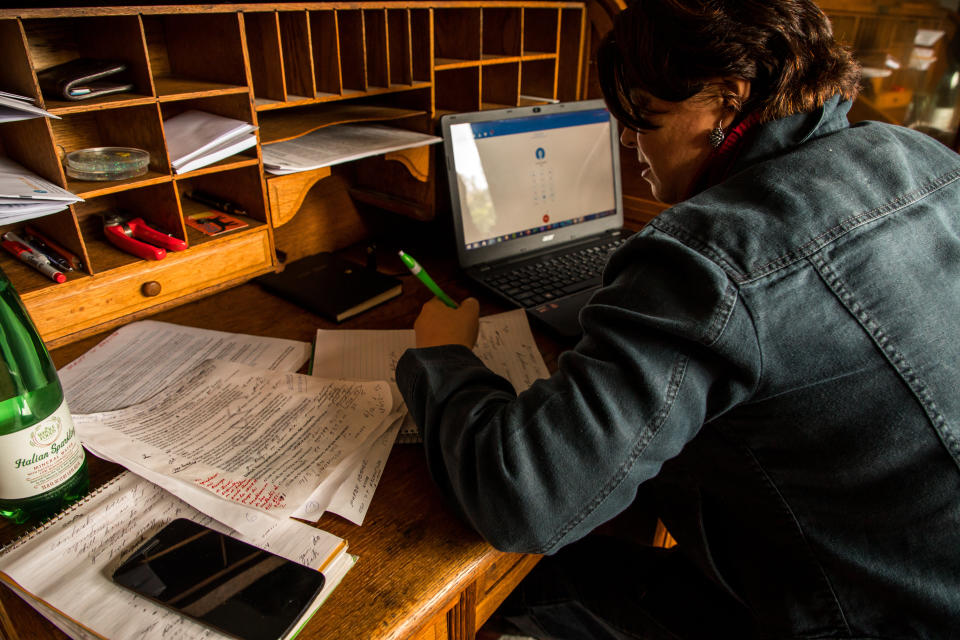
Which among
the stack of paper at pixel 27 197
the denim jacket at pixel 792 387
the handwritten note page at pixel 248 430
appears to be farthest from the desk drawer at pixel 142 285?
the denim jacket at pixel 792 387

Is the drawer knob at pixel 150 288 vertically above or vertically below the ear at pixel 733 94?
below

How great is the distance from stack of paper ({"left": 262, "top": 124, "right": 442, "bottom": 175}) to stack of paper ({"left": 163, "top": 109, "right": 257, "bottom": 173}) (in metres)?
0.07

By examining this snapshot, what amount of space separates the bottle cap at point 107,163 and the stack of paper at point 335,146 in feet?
0.67

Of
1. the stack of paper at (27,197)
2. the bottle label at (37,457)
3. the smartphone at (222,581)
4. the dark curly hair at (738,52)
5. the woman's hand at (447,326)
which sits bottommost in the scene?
the smartphone at (222,581)

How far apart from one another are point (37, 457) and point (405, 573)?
38 centimetres

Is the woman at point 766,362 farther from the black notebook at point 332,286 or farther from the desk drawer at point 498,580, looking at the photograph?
the black notebook at point 332,286

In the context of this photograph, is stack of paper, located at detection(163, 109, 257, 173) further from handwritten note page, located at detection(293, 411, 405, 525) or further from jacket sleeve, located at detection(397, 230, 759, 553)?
jacket sleeve, located at detection(397, 230, 759, 553)

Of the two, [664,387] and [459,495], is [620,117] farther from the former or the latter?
[459,495]

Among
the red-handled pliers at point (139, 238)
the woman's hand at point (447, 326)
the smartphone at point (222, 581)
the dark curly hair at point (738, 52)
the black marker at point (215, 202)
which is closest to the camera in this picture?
the smartphone at point (222, 581)

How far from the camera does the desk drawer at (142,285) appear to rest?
95 cm

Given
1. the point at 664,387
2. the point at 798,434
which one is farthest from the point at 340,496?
the point at 798,434

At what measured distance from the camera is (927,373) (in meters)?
0.59

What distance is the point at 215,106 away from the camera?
3.58ft

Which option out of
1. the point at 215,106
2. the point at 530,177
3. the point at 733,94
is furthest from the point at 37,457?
the point at 530,177
